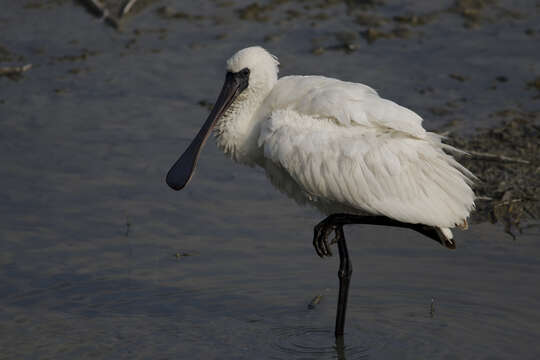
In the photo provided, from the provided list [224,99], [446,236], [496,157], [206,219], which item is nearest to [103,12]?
[206,219]

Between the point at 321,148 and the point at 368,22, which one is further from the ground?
the point at 321,148

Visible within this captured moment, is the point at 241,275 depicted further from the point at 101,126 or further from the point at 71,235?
the point at 101,126

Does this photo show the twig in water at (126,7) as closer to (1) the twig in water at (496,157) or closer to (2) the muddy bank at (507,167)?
(2) the muddy bank at (507,167)

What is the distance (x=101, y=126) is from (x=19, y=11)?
346 centimetres

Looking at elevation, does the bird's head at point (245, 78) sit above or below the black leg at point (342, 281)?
above

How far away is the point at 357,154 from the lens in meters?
6.69

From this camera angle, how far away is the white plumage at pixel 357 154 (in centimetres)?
666

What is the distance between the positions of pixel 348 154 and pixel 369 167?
0.18m

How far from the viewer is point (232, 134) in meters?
7.10

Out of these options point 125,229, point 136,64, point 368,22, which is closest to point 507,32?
point 368,22

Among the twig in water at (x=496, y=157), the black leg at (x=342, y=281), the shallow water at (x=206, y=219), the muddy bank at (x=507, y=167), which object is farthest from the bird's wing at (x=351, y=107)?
the twig in water at (x=496, y=157)

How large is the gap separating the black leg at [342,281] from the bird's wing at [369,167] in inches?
18.4

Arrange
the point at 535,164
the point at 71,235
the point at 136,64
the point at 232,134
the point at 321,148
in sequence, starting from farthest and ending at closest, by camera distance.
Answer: the point at 136,64, the point at 535,164, the point at 71,235, the point at 232,134, the point at 321,148

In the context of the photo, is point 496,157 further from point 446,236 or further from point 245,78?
point 245,78
